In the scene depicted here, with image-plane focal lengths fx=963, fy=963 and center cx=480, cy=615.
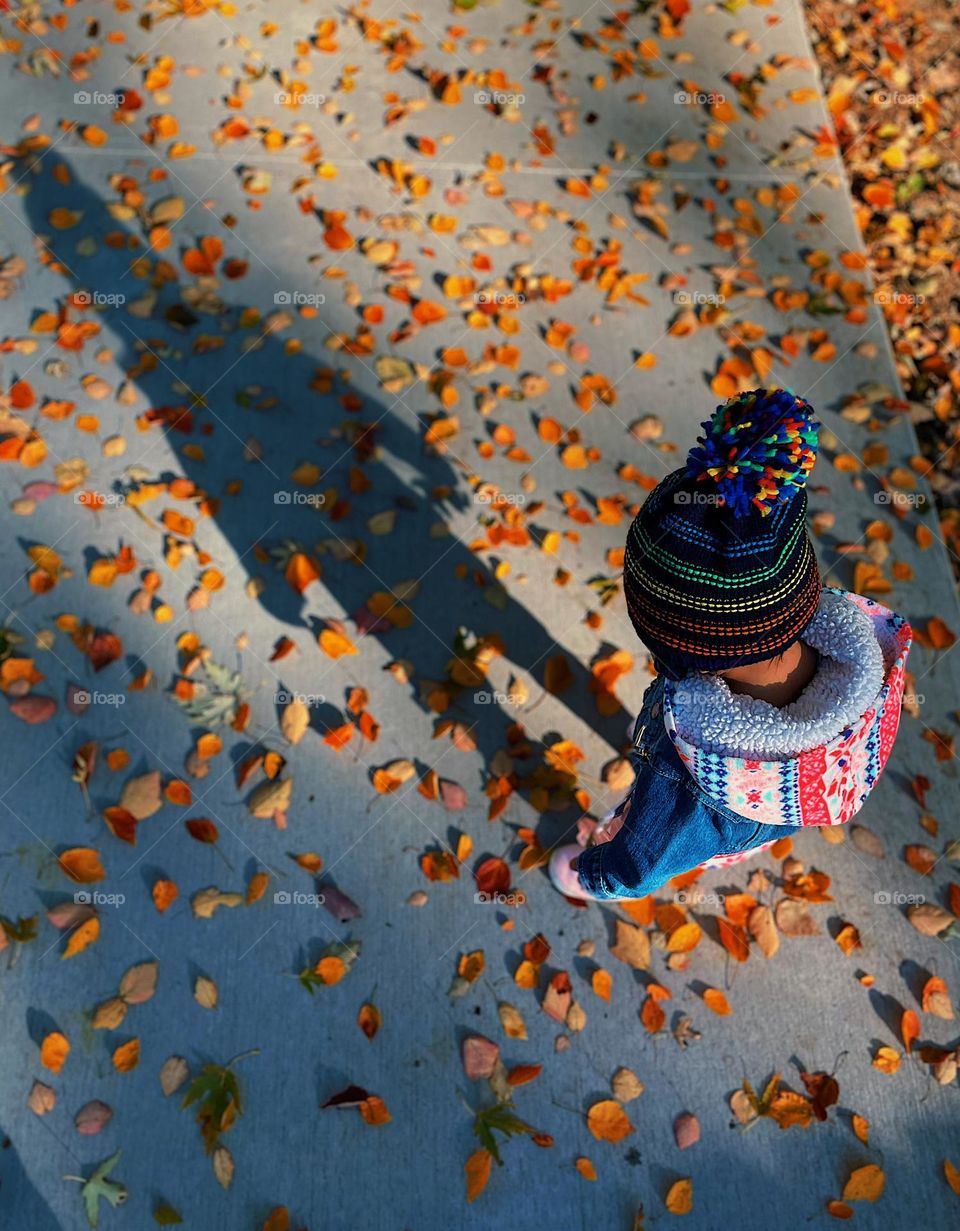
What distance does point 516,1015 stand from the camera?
2352 millimetres

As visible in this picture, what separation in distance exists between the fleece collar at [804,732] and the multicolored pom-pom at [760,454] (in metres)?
0.38

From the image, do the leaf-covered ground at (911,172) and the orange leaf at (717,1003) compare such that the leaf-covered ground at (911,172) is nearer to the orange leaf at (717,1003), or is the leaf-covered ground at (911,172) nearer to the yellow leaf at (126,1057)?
the orange leaf at (717,1003)

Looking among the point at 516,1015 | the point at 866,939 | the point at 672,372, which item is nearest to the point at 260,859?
the point at 516,1015

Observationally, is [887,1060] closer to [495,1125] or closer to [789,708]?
[495,1125]

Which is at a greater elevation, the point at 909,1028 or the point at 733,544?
the point at 733,544

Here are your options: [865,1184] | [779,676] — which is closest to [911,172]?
[779,676]

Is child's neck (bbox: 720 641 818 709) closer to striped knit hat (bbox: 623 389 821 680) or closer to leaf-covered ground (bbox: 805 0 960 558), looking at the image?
striped knit hat (bbox: 623 389 821 680)

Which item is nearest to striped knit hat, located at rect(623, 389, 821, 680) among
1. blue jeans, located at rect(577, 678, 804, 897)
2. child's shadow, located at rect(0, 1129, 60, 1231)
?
blue jeans, located at rect(577, 678, 804, 897)

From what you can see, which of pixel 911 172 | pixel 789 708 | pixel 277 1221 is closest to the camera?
pixel 789 708

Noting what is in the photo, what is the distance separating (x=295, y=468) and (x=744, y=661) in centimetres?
190

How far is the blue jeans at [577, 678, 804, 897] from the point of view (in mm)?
1804

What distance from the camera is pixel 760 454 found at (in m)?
1.42

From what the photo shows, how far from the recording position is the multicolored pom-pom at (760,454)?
4.63 feet

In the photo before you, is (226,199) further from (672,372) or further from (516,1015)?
(516,1015)
